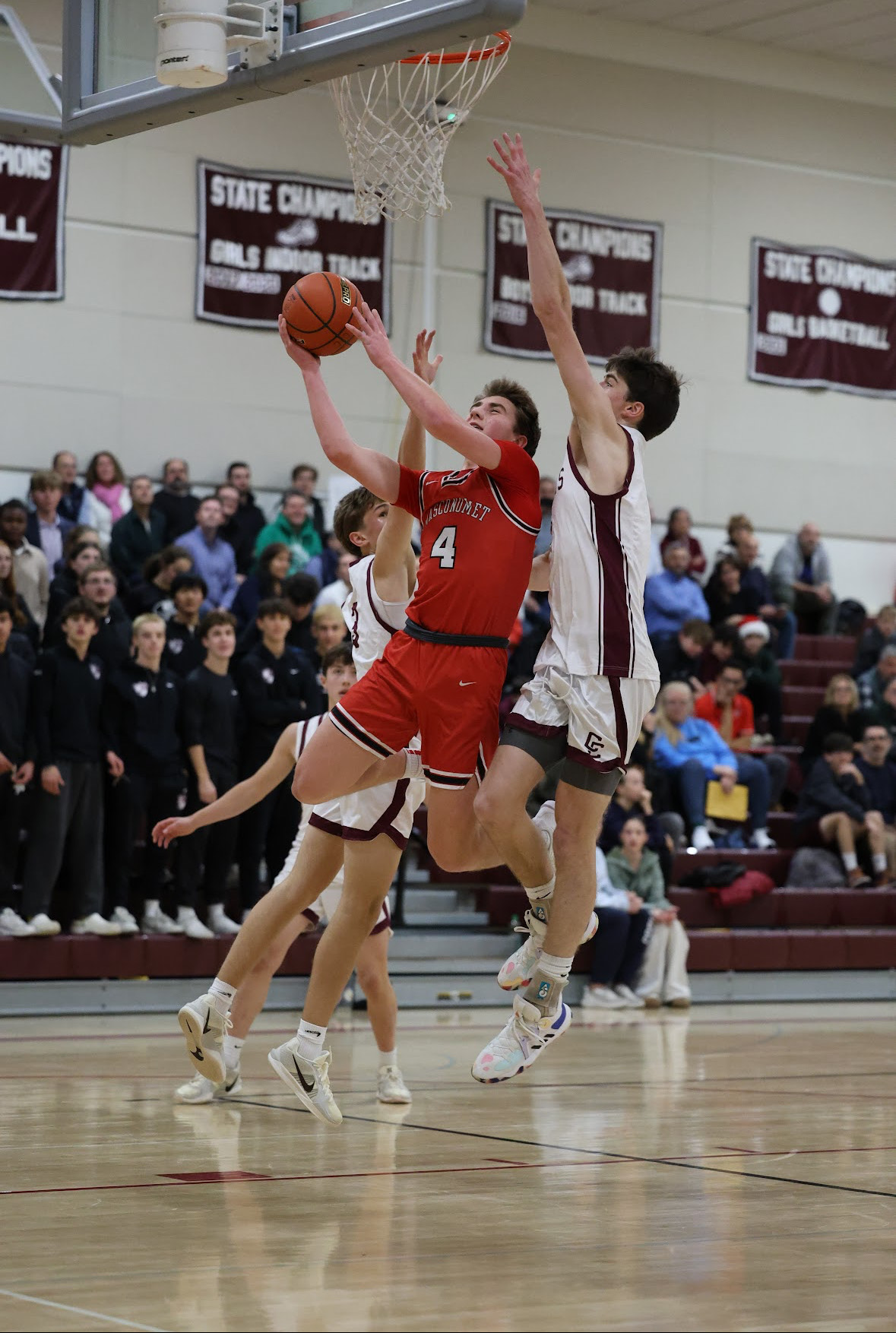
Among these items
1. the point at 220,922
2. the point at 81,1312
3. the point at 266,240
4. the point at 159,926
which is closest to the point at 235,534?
the point at 266,240

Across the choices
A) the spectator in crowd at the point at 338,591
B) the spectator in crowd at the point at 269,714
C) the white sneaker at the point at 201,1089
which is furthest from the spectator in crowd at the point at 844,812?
the white sneaker at the point at 201,1089

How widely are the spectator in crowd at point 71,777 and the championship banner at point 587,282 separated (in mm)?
8049

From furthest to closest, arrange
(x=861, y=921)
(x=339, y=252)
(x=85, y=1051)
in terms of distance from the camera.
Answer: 1. (x=339, y=252)
2. (x=861, y=921)
3. (x=85, y=1051)

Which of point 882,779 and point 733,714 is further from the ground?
point 733,714

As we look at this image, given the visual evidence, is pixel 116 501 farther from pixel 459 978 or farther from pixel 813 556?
pixel 813 556

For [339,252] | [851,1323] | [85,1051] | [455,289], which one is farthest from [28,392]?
[851,1323]

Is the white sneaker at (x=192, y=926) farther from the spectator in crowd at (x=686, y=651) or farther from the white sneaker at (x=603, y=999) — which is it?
the spectator in crowd at (x=686, y=651)

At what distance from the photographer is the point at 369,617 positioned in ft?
22.6

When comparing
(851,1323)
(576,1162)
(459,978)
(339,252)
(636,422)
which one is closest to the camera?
(851,1323)

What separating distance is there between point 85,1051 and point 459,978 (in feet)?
11.1

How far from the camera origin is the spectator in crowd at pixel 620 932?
12.0 m

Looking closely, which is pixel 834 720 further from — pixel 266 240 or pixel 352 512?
pixel 352 512

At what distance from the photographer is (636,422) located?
5789mm

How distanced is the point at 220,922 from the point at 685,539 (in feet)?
24.1
